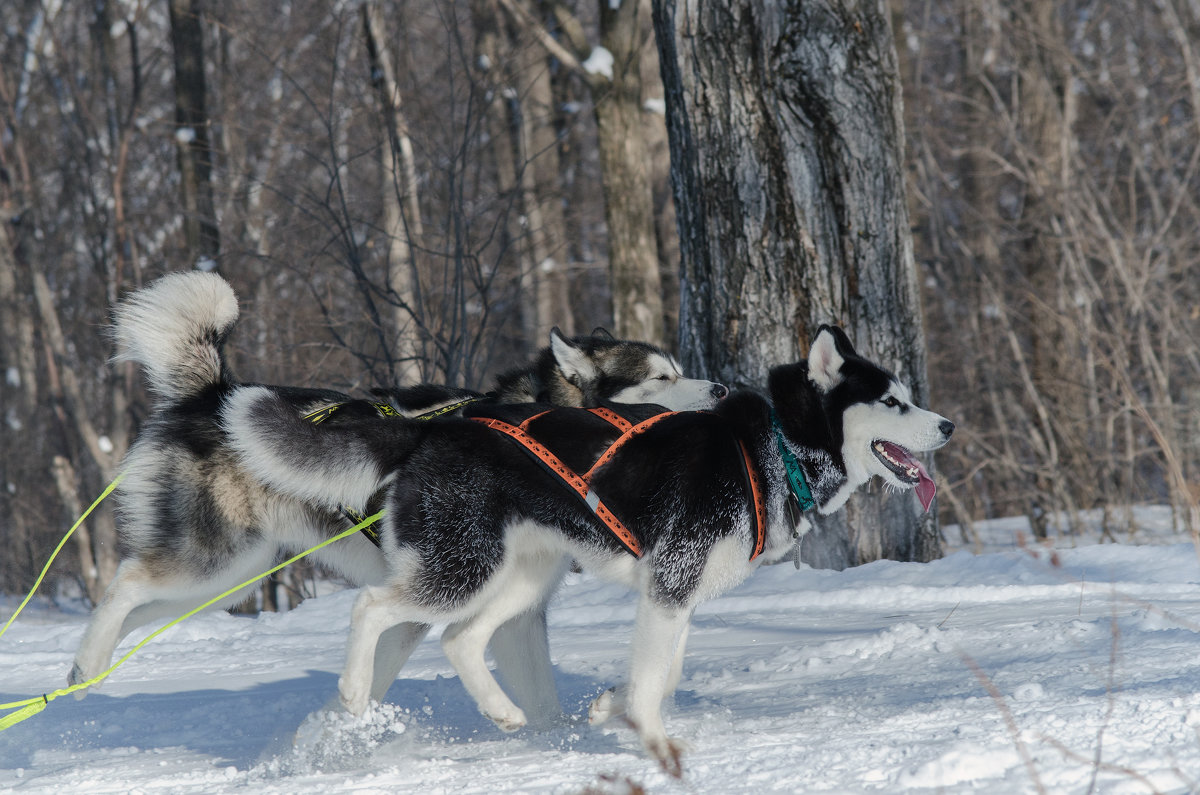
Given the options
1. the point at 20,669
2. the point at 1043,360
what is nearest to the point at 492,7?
the point at 1043,360

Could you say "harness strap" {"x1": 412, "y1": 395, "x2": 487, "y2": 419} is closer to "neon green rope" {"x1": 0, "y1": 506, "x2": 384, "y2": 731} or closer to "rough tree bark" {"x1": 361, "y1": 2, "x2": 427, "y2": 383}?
"neon green rope" {"x1": 0, "y1": 506, "x2": 384, "y2": 731}

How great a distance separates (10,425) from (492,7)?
33.9ft

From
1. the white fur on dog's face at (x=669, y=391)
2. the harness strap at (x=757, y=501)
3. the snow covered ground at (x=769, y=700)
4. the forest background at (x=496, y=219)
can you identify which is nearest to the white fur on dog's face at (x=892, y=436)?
the harness strap at (x=757, y=501)

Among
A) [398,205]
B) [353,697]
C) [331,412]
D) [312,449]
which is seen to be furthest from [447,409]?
[398,205]

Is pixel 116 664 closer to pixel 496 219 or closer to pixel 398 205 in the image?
pixel 496 219

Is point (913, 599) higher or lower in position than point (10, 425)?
lower

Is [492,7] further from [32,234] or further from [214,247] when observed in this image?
[32,234]

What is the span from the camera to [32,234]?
38.3ft

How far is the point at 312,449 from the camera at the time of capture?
132 inches

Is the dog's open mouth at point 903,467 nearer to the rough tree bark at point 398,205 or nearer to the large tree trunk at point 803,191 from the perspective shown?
the large tree trunk at point 803,191

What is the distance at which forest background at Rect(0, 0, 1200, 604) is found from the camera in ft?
25.7

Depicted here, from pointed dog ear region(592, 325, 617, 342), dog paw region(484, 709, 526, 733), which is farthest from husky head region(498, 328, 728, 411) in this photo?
dog paw region(484, 709, 526, 733)

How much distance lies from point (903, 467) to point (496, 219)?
4.45 meters

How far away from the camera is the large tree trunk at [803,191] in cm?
516
